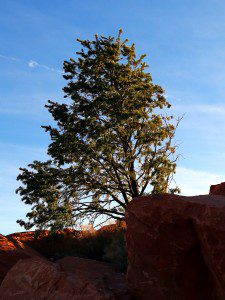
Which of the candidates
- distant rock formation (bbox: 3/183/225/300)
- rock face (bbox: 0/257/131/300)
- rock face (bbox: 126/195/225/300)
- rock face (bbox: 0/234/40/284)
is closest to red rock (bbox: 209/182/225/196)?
distant rock formation (bbox: 3/183/225/300)

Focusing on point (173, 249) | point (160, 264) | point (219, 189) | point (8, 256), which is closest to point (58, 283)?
point (160, 264)

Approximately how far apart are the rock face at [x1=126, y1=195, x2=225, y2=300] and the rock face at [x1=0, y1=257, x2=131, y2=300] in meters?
0.67

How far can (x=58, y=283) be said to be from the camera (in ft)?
27.8

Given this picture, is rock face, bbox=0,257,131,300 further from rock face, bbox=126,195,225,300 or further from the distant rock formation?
rock face, bbox=126,195,225,300

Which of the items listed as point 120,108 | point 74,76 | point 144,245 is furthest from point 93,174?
point 144,245

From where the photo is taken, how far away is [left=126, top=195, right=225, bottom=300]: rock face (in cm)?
758

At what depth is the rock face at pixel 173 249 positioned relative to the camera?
7578 mm

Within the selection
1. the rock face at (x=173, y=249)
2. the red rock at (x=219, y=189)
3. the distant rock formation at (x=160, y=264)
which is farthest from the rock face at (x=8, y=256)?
the red rock at (x=219, y=189)

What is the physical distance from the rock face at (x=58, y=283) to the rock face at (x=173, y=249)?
674 mm

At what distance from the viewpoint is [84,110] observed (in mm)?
23766

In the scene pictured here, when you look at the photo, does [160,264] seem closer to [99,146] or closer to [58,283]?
[58,283]

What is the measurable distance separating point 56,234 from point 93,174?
3.64 meters

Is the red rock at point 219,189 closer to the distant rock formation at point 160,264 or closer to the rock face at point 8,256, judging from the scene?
the distant rock formation at point 160,264

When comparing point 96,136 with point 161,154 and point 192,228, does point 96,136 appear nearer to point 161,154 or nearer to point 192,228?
point 161,154
